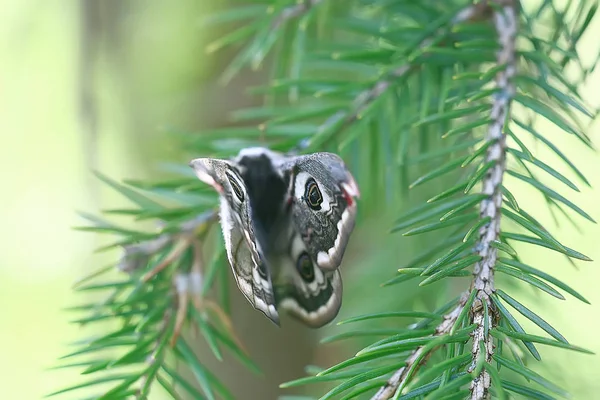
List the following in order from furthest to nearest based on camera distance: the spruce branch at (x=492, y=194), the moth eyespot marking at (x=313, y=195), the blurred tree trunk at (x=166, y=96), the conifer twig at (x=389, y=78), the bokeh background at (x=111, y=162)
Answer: the blurred tree trunk at (x=166, y=96) < the bokeh background at (x=111, y=162) < the conifer twig at (x=389, y=78) < the moth eyespot marking at (x=313, y=195) < the spruce branch at (x=492, y=194)

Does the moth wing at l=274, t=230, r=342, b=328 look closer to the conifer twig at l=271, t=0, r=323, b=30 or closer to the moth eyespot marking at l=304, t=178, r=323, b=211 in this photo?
the moth eyespot marking at l=304, t=178, r=323, b=211

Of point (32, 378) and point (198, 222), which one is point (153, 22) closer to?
point (198, 222)

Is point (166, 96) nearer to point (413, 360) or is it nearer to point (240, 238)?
point (240, 238)

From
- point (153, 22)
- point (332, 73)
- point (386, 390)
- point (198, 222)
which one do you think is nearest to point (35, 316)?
point (153, 22)

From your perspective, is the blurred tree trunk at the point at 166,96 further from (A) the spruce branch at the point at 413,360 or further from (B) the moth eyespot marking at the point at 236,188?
(A) the spruce branch at the point at 413,360

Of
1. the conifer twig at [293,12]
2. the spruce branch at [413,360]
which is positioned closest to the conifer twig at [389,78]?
the conifer twig at [293,12]
